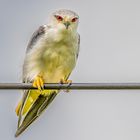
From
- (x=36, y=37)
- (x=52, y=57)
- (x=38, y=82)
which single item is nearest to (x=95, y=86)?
(x=38, y=82)

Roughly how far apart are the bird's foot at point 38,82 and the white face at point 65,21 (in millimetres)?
705

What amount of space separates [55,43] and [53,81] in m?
0.51

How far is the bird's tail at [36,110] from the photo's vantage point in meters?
6.78

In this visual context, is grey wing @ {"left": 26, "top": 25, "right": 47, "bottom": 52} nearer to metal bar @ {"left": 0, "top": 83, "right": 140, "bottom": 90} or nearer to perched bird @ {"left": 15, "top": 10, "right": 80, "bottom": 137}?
perched bird @ {"left": 15, "top": 10, "right": 80, "bottom": 137}

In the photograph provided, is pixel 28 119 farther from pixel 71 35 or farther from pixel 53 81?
pixel 71 35

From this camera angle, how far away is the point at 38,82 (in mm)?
6695

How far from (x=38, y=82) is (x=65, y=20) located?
1.11 metres

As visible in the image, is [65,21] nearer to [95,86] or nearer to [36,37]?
[36,37]

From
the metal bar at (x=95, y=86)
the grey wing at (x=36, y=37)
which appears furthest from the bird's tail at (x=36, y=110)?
the metal bar at (x=95, y=86)

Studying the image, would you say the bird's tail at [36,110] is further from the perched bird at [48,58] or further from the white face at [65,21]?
the white face at [65,21]

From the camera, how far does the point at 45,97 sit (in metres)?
7.50

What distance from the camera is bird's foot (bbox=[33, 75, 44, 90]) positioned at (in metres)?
6.43

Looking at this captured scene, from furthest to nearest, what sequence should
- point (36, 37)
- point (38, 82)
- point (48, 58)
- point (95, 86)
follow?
point (36, 37) < point (48, 58) < point (38, 82) < point (95, 86)

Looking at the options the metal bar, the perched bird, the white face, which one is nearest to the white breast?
the perched bird
